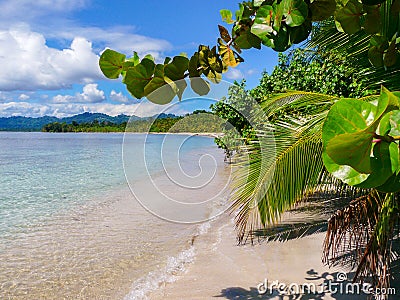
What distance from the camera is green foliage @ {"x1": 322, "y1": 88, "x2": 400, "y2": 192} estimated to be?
0.42 m

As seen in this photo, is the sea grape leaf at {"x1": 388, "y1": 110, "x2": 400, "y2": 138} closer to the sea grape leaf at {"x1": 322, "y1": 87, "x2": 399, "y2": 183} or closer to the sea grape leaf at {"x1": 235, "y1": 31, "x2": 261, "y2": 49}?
the sea grape leaf at {"x1": 322, "y1": 87, "x2": 399, "y2": 183}

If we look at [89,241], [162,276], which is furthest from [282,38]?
[89,241]

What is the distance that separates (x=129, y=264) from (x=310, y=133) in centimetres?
471

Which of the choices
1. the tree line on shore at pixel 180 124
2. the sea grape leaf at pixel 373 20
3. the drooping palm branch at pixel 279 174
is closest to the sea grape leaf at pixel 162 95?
the sea grape leaf at pixel 373 20

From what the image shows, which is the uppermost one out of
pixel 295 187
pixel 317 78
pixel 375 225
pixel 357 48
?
pixel 317 78

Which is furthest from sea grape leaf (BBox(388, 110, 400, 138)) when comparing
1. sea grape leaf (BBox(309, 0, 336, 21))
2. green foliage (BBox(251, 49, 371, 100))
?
green foliage (BBox(251, 49, 371, 100))

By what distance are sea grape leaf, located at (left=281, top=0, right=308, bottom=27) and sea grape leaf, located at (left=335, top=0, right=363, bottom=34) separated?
140 millimetres

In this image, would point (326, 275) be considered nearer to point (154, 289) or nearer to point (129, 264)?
point (154, 289)

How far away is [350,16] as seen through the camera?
0.90 m

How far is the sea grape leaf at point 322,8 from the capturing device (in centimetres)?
88

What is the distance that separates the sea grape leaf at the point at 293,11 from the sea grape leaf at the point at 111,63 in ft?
1.25

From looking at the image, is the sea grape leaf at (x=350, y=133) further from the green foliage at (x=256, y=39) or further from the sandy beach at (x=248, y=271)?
the sandy beach at (x=248, y=271)

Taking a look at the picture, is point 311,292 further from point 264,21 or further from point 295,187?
point 264,21

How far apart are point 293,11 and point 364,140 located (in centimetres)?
47
